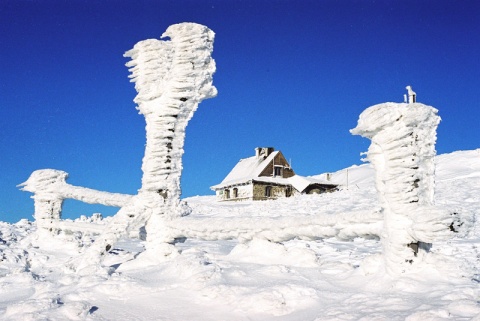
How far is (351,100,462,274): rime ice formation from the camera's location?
296cm

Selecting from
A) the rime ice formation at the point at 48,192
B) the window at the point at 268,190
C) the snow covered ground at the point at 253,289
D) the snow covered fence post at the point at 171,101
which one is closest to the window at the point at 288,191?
the window at the point at 268,190

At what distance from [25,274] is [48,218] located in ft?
8.39

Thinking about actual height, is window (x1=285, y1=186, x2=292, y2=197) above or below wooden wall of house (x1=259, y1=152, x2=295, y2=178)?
below

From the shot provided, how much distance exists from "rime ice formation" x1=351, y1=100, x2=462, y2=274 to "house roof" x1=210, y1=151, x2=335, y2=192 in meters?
34.2

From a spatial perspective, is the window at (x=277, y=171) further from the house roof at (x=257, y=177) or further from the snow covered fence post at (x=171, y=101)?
the snow covered fence post at (x=171, y=101)

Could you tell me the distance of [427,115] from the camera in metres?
2.99

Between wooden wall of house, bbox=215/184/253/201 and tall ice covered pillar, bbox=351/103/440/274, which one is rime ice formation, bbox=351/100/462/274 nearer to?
tall ice covered pillar, bbox=351/103/440/274

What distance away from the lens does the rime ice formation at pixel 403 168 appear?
296 centimetres

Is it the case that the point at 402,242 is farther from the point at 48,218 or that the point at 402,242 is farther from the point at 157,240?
the point at 48,218

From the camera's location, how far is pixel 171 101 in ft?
15.6

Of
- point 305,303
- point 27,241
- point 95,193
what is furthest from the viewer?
point 27,241

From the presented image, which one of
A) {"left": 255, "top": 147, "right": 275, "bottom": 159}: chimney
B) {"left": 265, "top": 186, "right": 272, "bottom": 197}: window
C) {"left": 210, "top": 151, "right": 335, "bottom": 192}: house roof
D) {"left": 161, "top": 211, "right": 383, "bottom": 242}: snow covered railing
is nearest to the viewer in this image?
{"left": 161, "top": 211, "right": 383, "bottom": 242}: snow covered railing

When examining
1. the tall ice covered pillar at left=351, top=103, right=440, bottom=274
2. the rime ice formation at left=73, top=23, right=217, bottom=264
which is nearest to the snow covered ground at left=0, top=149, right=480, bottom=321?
the tall ice covered pillar at left=351, top=103, right=440, bottom=274

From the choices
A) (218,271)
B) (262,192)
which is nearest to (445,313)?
(218,271)
